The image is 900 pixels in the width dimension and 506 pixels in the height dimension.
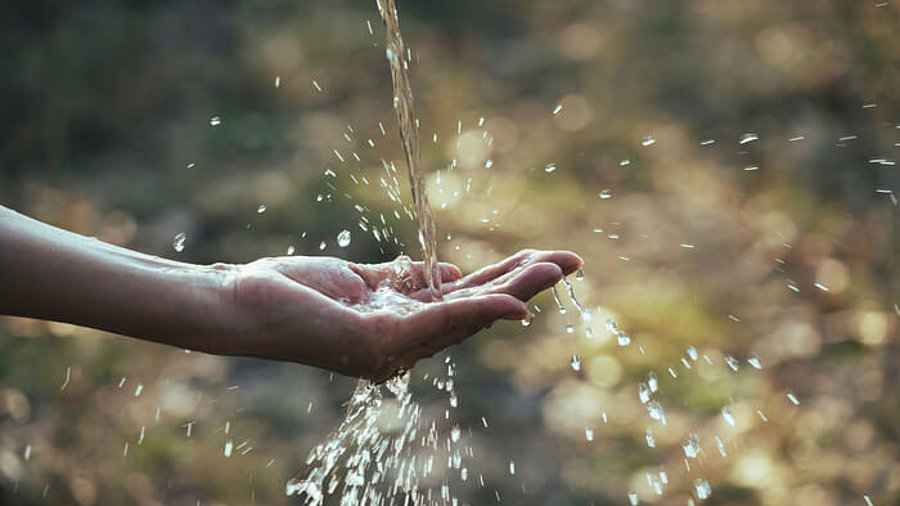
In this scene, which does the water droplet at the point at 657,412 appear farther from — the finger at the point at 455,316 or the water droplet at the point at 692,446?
the finger at the point at 455,316

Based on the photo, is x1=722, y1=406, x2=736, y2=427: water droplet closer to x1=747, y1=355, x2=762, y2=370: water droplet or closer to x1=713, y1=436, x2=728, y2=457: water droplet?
x1=713, y1=436, x2=728, y2=457: water droplet

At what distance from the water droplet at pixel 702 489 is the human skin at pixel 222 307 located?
1.12 m

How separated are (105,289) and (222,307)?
6.4 inches

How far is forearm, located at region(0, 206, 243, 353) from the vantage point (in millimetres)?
1417

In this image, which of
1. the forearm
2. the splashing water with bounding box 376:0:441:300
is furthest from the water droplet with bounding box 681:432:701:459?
the forearm

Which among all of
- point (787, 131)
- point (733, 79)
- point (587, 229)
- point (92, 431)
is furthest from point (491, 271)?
point (733, 79)

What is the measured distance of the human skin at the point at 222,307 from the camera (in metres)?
1.43

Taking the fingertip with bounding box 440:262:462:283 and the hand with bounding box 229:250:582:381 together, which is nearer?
the hand with bounding box 229:250:582:381

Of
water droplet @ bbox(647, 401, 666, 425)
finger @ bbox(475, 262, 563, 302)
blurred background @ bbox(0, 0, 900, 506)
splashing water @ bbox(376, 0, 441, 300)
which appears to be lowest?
water droplet @ bbox(647, 401, 666, 425)

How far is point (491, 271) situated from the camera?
1.69 metres

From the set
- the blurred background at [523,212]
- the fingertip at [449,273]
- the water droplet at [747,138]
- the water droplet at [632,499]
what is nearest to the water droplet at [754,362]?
the blurred background at [523,212]

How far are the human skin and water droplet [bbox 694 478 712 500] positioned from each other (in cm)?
112

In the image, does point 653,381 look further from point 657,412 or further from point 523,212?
point 523,212

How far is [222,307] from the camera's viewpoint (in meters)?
1.49
